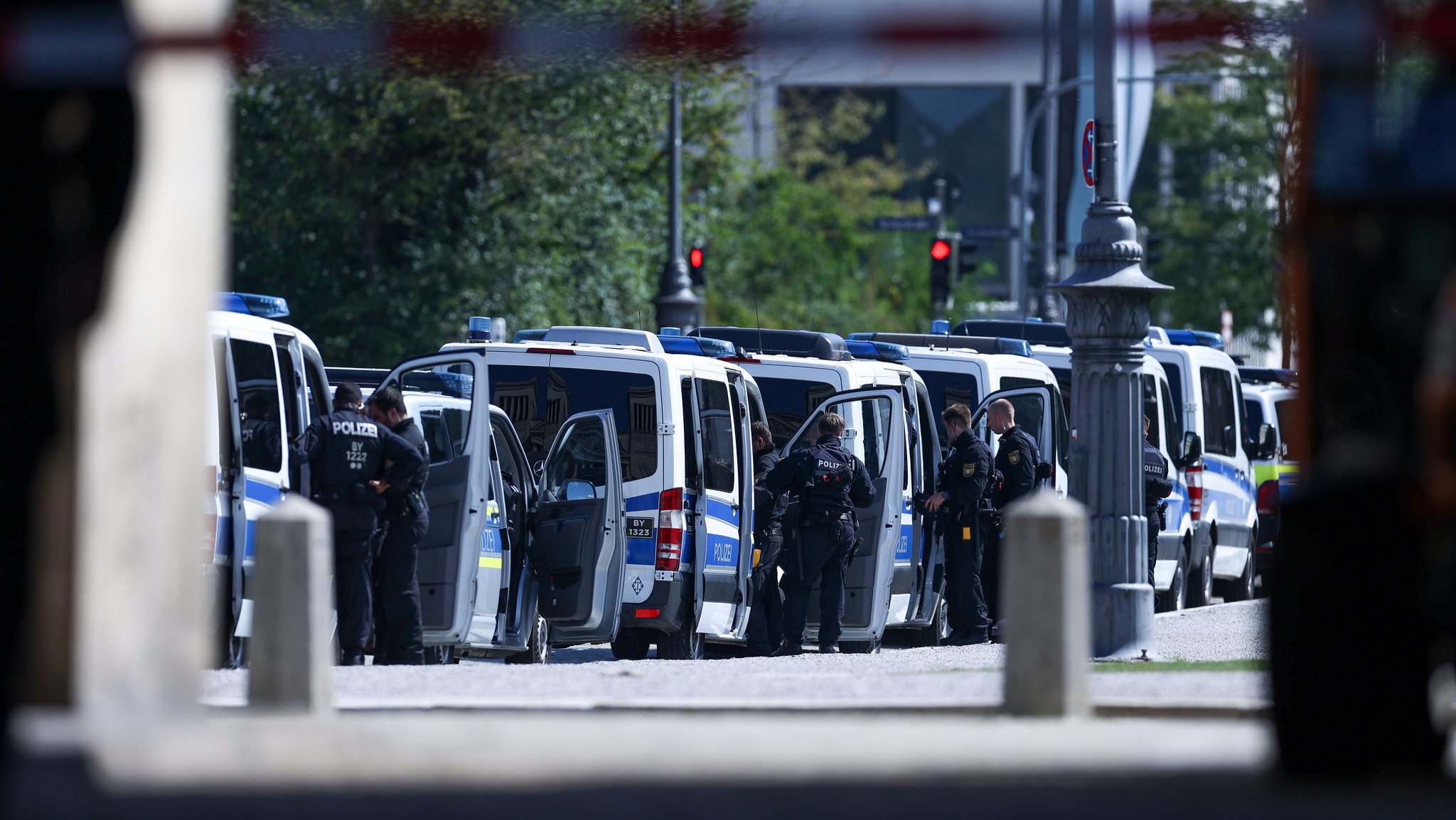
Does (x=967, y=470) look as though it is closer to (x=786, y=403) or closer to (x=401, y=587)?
(x=786, y=403)

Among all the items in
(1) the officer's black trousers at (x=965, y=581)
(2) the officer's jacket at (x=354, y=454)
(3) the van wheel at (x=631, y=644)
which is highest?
(2) the officer's jacket at (x=354, y=454)

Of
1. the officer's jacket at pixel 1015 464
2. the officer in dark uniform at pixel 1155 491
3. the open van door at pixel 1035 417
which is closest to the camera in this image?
the officer's jacket at pixel 1015 464

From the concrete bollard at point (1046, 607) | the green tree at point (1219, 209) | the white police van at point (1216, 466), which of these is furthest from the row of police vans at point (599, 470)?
the green tree at point (1219, 209)

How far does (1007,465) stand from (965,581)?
33.3 inches

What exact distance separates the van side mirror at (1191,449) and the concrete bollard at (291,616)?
14.0 metres

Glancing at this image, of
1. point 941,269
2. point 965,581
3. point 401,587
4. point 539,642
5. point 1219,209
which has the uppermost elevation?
point 1219,209

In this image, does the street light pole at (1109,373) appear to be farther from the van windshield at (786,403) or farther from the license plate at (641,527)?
the van windshield at (786,403)

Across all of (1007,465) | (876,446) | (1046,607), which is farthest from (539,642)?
(1046,607)

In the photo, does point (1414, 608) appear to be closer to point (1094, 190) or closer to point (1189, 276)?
point (1094, 190)

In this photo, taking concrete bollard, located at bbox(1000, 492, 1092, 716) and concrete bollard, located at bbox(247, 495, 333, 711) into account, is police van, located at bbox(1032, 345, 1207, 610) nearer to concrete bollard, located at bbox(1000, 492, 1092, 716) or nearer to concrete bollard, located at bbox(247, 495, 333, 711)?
concrete bollard, located at bbox(1000, 492, 1092, 716)

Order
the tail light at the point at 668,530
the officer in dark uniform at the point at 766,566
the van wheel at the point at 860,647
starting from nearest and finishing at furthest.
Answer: the tail light at the point at 668,530 < the officer in dark uniform at the point at 766,566 < the van wheel at the point at 860,647

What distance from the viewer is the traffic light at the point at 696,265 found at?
2989cm

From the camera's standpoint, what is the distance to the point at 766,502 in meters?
16.8

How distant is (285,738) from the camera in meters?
7.16
